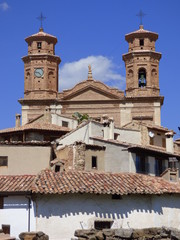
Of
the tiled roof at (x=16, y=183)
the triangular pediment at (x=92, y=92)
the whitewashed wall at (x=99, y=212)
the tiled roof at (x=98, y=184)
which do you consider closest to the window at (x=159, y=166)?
the tiled roof at (x=98, y=184)

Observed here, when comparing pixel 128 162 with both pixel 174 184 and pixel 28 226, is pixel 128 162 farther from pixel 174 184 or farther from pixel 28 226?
pixel 28 226

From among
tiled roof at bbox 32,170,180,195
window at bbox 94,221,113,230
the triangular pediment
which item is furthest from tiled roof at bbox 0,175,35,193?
the triangular pediment

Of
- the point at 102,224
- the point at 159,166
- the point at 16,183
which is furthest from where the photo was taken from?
the point at 159,166

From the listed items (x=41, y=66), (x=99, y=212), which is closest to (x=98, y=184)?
(x=99, y=212)

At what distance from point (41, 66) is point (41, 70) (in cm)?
59

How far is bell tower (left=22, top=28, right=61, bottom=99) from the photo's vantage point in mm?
84562

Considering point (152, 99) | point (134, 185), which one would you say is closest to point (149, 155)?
point (134, 185)

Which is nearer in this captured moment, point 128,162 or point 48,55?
point 128,162

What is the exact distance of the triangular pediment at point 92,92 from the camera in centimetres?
8162

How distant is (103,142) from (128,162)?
4003 millimetres

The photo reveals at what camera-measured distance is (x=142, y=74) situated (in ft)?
277

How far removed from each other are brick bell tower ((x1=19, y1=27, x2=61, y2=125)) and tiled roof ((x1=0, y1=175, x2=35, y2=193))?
166 feet

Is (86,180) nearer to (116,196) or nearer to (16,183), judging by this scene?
(116,196)

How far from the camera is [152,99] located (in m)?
80.8
